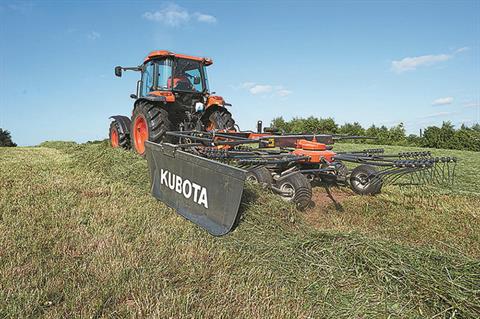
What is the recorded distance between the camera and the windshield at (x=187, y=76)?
22.3 feet

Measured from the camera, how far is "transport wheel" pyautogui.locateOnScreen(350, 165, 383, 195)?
177 inches

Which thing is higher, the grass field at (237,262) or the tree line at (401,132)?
the tree line at (401,132)

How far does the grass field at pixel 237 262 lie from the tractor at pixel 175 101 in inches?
112

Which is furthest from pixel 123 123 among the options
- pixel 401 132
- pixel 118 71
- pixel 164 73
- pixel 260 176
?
pixel 401 132

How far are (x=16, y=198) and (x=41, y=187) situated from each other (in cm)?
61

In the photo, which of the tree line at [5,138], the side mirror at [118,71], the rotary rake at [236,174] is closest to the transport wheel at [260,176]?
the rotary rake at [236,174]

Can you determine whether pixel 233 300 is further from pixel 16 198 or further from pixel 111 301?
pixel 16 198

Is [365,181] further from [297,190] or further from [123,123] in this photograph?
[123,123]

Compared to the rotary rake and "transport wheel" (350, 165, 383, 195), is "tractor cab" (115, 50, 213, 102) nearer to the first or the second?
the rotary rake

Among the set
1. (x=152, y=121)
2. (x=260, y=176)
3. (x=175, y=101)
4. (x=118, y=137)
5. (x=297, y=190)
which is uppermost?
(x=175, y=101)

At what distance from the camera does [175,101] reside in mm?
6637

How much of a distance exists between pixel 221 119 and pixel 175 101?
1.03m

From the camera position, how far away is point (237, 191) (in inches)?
110

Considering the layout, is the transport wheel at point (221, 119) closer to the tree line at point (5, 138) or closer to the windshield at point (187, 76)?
the windshield at point (187, 76)
